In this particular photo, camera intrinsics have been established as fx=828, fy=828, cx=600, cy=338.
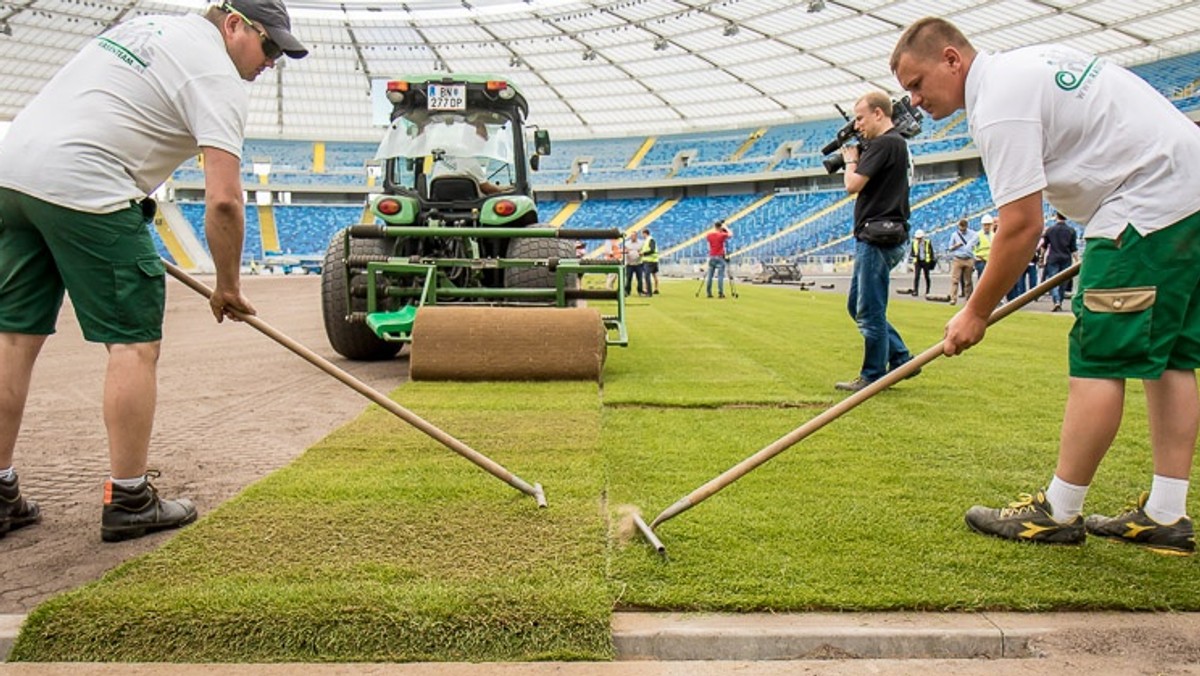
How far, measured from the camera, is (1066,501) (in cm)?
259

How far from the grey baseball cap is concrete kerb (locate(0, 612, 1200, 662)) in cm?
196

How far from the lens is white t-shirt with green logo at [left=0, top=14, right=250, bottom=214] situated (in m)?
2.60

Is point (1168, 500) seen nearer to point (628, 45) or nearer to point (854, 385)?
point (854, 385)

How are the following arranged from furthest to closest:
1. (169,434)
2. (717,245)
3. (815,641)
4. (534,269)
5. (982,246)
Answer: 1. (717,245)
2. (982,246)
3. (534,269)
4. (169,434)
5. (815,641)

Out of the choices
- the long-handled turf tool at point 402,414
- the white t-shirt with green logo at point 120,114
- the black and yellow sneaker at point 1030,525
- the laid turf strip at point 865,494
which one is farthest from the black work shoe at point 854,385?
the white t-shirt with green logo at point 120,114

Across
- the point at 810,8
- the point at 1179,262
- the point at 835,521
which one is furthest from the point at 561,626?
the point at 810,8

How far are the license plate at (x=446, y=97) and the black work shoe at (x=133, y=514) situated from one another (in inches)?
208

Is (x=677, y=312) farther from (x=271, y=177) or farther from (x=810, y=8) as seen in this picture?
(x=271, y=177)

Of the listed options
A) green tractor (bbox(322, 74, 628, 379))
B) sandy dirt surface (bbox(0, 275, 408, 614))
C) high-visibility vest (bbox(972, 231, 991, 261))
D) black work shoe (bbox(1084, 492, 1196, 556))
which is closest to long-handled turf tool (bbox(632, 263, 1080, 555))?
black work shoe (bbox(1084, 492, 1196, 556))

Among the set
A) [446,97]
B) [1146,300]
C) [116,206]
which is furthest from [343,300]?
[1146,300]

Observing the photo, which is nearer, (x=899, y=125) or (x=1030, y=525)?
(x=1030, y=525)

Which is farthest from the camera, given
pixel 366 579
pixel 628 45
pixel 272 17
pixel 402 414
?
pixel 628 45

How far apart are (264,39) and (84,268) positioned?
3.20 ft

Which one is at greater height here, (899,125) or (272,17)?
(899,125)
